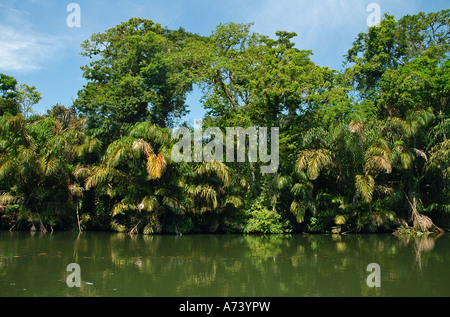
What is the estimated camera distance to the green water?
291 inches

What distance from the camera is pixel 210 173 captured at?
17.5 meters

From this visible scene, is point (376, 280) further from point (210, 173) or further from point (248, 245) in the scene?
point (210, 173)

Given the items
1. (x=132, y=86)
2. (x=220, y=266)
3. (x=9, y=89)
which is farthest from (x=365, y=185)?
(x=9, y=89)

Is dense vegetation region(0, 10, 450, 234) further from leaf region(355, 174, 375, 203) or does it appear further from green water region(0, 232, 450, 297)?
green water region(0, 232, 450, 297)

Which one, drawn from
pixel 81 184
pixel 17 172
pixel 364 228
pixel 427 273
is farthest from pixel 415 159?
pixel 17 172

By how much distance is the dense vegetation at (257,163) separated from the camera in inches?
679

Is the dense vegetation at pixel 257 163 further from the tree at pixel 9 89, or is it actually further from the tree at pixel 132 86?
the tree at pixel 9 89

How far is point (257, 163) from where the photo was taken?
20312 mm

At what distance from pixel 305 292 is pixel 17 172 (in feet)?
47.8

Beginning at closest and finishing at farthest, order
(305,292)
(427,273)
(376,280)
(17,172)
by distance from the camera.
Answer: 1. (305,292)
2. (376,280)
3. (427,273)
4. (17,172)

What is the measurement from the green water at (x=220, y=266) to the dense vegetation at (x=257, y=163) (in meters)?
2.20

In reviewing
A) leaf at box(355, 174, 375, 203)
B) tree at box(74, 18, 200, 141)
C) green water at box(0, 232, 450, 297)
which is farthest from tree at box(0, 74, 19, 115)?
leaf at box(355, 174, 375, 203)

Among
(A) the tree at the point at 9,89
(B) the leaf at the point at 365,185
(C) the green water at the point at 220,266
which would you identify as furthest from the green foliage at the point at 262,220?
(A) the tree at the point at 9,89

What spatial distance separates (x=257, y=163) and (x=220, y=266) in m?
10.8
